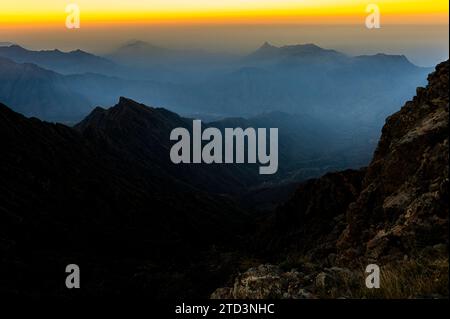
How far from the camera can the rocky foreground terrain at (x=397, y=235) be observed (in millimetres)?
9031

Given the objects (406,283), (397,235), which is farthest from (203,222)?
(406,283)

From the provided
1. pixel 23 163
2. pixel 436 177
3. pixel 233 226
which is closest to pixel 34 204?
pixel 23 163

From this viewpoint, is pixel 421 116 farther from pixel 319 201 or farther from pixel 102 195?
pixel 102 195

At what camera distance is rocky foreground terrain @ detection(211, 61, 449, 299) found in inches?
356

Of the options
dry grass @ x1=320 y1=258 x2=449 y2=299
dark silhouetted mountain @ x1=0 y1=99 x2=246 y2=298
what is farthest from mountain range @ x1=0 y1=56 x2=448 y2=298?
dark silhouetted mountain @ x1=0 y1=99 x2=246 y2=298

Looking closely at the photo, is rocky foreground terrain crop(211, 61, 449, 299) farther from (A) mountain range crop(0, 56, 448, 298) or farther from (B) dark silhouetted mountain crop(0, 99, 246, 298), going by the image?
(B) dark silhouetted mountain crop(0, 99, 246, 298)

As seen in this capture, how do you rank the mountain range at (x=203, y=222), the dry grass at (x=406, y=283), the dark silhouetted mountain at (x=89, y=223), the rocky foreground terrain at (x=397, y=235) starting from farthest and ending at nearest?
the dark silhouetted mountain at (x=89, y=223), the mountain range at (x=203, y=222), the rocky foreground terrain at (x=397, y=235), the dry grass at (x=406, y=283)

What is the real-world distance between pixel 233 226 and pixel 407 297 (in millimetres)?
133345

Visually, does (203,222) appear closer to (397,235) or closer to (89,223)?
(89,223)

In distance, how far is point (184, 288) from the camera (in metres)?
46.4

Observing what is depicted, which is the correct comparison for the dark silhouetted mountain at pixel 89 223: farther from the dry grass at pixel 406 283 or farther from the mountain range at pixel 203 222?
the dry grass at pixel 406 283

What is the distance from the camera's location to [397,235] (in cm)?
1695

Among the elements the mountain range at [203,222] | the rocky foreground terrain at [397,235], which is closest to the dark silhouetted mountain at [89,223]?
the mountain range at [203,222]

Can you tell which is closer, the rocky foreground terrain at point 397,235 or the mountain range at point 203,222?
the rocky foreground terrain at point 397,235
